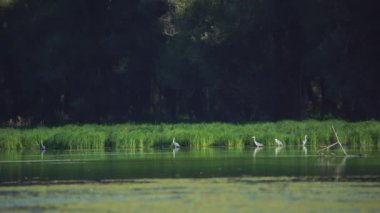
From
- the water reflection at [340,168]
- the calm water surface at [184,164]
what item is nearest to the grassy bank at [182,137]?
the calm water surface at [184,164]

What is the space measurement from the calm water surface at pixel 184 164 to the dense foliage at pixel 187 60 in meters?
17.9

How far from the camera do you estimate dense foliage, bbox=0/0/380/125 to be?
59062mm

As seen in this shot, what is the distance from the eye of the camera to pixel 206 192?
2455 centimetres

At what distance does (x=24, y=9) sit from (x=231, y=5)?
52.6ft

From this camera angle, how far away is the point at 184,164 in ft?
110

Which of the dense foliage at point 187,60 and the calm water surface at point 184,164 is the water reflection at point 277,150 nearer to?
the calm water surface at point 184,164

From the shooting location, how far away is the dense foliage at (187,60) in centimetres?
5906

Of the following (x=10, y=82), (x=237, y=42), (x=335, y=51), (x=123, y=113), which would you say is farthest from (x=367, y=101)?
(x=10, y=82)

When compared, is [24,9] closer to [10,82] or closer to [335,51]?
[10,82]

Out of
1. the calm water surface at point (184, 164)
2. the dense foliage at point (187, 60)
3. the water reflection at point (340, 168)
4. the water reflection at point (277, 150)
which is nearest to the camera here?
the water reflection at point (340, 168)

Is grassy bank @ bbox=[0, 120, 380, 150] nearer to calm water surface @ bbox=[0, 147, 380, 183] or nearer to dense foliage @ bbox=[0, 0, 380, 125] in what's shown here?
calm water surface @ bbox=[0, 147, 380, 183]

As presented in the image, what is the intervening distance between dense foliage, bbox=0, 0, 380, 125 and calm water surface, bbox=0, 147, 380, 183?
1785cm

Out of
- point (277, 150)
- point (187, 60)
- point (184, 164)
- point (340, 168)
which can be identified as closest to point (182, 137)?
point (277, 150)

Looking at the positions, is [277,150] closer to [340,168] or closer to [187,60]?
[340,168]
